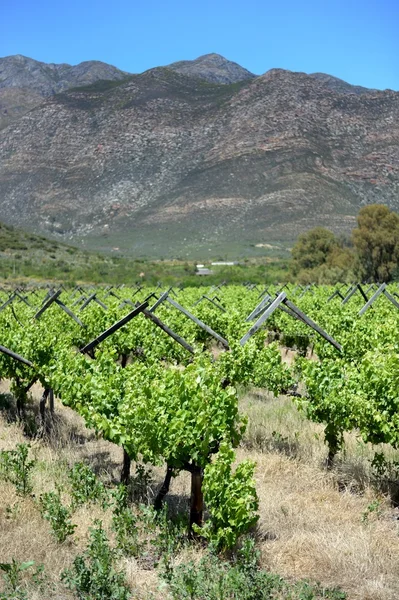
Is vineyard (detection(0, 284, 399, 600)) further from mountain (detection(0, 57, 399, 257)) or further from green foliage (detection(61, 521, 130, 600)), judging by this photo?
mountain (detection(0, 57, 399, 257))

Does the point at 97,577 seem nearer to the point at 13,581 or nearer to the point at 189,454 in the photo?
the point at 13,581

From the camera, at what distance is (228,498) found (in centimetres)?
500

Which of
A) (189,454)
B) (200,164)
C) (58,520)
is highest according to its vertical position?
(200,164)

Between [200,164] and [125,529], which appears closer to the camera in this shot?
[125,529]

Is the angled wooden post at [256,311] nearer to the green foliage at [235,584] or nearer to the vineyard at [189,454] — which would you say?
the vineyard at [189,454]

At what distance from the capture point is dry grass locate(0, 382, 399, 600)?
4.97 meters

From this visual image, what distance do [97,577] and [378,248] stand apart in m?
44.9

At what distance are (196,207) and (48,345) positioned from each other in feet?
305

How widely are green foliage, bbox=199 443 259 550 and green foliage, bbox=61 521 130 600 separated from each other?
0.80 meters

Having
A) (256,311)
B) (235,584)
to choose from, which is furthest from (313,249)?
(235,584)

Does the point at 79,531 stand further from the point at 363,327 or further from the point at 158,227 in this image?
the point at 158,227

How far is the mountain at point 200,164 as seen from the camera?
308 feet

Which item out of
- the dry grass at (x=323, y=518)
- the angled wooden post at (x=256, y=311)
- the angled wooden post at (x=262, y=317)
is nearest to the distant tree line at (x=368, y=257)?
the angled wooden post at (x=256, y=311)

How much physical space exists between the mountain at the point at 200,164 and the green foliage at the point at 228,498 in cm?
7733
